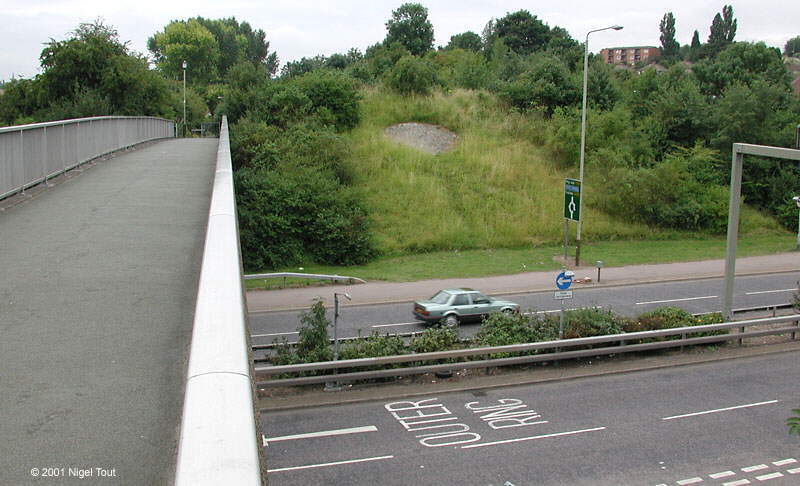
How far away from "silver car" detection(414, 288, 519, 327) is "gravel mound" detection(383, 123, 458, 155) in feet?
72.7

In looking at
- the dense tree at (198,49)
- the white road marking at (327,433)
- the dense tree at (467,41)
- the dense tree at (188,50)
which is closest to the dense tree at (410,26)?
the dense tree at (467,41)

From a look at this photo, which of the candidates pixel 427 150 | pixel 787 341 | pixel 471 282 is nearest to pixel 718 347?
pixel 787 341

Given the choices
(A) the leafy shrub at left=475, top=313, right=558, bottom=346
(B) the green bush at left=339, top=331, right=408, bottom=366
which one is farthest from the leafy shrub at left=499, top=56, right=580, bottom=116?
(B) the green bush at left=339, top=331, right=408, bottom=366

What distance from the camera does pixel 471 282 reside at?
1140 inches

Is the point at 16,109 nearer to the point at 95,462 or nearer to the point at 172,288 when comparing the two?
the point at 172,288

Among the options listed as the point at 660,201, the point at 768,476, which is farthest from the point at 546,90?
the point at 768,476

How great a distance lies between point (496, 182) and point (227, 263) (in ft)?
115

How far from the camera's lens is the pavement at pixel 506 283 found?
1024 inches

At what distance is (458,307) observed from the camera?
22.4 meters

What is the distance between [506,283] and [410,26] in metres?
79.0

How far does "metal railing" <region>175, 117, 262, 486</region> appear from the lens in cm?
262

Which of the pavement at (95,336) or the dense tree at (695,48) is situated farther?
the dense tree at (695,48)

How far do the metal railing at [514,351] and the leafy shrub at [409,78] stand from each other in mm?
36787

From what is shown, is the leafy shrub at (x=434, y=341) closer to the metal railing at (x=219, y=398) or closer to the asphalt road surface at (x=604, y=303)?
the asphalt road surface at (x=604, y=303)
